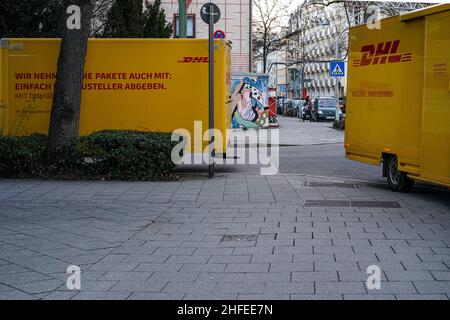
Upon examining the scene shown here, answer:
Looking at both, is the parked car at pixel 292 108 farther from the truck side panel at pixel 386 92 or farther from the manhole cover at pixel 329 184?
the manhole cover at pixel 329 184

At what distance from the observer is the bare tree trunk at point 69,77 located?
47.1 ft

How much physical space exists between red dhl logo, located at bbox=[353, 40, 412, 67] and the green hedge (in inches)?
161

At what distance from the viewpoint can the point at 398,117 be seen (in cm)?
1291

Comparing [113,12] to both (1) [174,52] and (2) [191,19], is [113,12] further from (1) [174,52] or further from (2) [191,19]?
(2) [191,19]

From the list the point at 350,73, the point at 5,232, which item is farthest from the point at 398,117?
the point at 5,232

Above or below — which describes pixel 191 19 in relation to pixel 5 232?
above

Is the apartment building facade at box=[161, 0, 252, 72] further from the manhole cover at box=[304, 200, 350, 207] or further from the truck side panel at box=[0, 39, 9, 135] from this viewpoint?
the manhole cover at box=[304, 200, 350, 207]

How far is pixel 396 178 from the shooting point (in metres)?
13.2

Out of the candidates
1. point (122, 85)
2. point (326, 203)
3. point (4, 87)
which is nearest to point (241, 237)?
point (326, 203)

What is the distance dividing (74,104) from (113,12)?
11.4m

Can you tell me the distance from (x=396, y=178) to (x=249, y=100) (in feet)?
69.0

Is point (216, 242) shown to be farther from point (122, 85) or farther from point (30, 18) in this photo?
point (30, 18)

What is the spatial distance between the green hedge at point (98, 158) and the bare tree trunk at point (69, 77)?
1.86 ft
